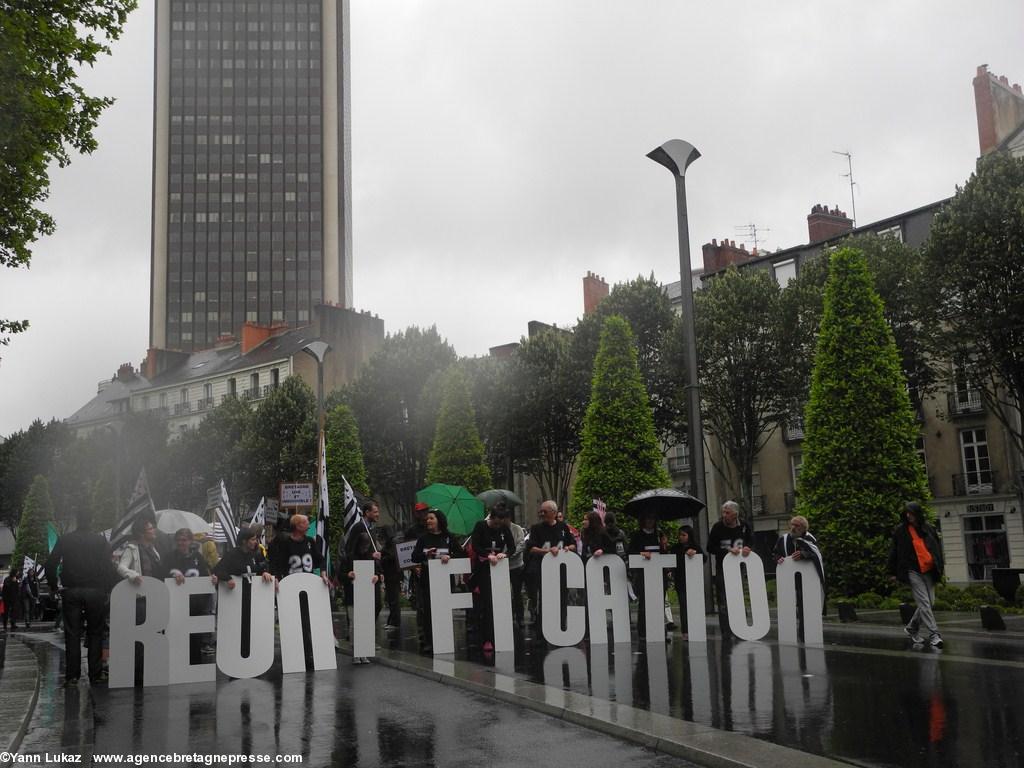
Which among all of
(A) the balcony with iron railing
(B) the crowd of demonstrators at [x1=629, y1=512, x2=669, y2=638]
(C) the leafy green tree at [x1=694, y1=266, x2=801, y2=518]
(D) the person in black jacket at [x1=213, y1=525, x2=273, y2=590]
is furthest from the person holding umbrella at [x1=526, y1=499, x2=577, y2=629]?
(A) the balcony with iron railing

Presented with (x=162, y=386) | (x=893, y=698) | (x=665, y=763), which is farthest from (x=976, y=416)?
(x=162, y=386)

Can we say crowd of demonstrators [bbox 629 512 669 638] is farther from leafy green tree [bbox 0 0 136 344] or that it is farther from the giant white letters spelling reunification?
leafy green tree [bbox 0 0 136 344]

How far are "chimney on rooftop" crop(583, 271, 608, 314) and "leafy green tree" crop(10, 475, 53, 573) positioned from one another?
127ft

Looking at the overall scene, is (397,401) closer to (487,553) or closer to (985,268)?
(985,268)

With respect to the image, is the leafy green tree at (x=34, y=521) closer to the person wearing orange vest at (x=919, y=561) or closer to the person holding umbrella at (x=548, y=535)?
the person holding umbrella at (x=548, y=535)

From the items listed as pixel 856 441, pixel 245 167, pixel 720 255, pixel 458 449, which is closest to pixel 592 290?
pixel 720 255

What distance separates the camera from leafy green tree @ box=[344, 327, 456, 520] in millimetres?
49750

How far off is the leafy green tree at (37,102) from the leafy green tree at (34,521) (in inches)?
2282

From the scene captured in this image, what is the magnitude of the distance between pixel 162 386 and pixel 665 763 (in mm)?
86666

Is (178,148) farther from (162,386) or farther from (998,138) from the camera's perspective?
(998,138)

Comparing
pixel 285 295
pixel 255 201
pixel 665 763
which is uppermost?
pixel 255 201

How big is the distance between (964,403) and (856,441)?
2211 cm

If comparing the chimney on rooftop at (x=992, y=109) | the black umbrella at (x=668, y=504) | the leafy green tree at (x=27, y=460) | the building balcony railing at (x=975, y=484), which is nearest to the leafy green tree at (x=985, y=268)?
the building balcony railing at (x=975, y=484)

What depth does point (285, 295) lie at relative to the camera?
415ft
